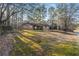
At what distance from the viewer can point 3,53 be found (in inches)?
44.8

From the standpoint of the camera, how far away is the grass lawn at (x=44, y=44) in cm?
113

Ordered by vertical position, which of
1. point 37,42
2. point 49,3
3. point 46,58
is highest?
point 49,3

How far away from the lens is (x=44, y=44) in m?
1.14

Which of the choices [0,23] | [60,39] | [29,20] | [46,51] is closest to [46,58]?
[46,51]

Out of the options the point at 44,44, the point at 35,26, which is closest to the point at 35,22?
the point at 35,26

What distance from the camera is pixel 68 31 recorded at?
115 cm

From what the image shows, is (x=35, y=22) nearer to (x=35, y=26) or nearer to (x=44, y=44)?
(x=35, y=26)

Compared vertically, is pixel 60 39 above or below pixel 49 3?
below

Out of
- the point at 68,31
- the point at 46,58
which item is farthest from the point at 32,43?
the point at 68,31

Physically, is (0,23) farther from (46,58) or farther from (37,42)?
(46,58)

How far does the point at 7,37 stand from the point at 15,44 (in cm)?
7

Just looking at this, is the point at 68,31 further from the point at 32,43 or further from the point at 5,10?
the point at 5,10

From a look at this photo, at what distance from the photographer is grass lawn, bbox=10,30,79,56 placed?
1127 mm

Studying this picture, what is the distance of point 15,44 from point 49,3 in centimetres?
35
